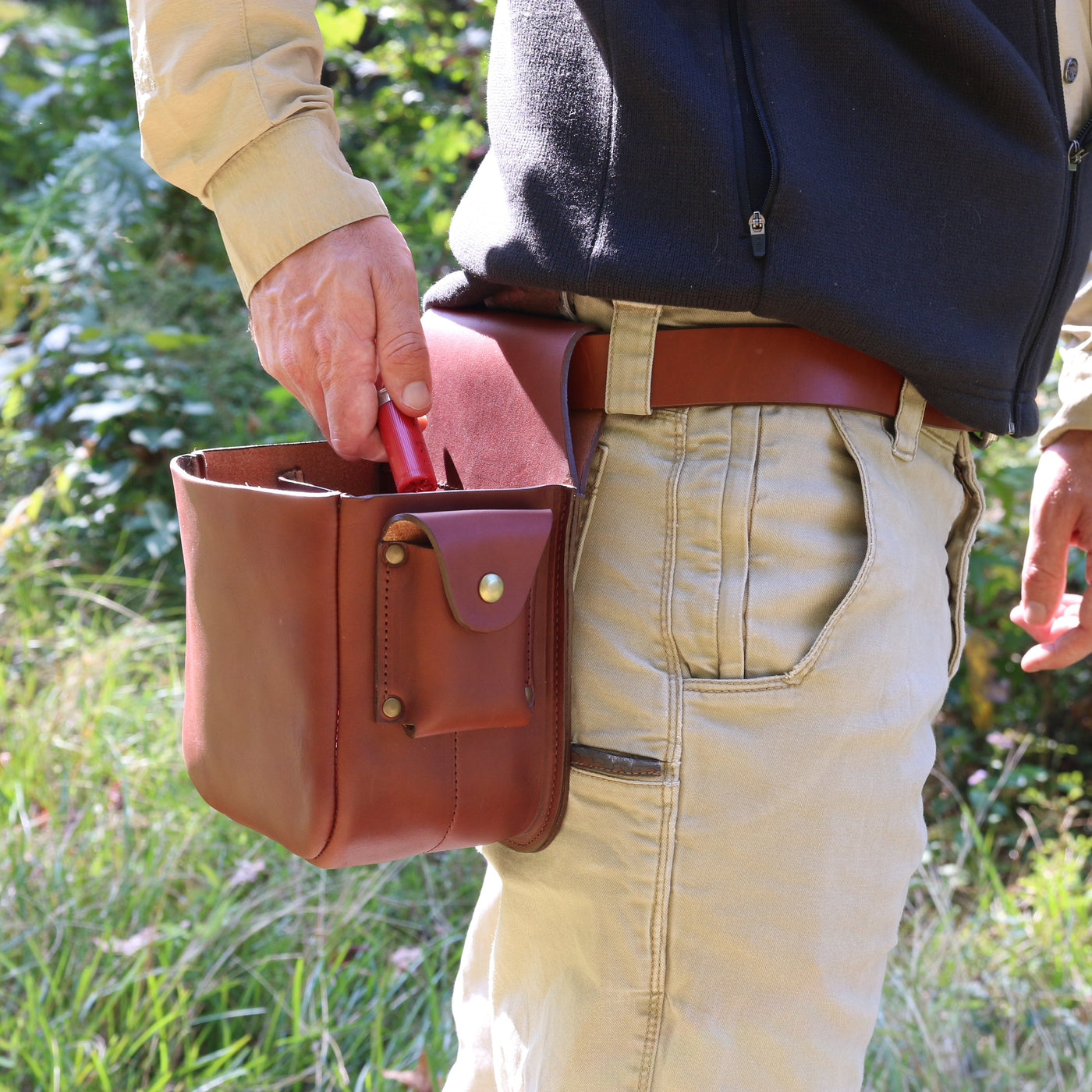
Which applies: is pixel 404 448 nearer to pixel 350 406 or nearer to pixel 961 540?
pixel 350 406

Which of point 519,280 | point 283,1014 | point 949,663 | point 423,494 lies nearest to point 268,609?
point 423,494

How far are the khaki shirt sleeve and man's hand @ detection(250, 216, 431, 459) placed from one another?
0.08ft

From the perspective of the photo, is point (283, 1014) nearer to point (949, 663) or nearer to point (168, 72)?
point (949, 663)

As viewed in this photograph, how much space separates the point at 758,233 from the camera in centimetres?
104

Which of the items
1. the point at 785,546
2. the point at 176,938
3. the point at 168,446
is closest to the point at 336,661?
the point at 785,546

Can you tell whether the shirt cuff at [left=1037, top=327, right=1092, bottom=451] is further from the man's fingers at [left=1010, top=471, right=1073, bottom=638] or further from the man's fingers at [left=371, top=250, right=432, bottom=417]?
the man's fingers at [left=371, top=250, right=432, bottom=417]

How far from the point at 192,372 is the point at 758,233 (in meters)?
3.33

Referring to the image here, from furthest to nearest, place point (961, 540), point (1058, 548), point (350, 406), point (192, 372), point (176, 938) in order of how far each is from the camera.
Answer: point (192, 372) < point (176, 938) < point (1058, 548) < point (961, 540) < point (350, 406)

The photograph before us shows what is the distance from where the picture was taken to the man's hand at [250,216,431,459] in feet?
3.55

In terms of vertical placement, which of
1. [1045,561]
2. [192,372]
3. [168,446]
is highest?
[1045,561]

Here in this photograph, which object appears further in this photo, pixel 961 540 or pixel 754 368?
pixel 961 540

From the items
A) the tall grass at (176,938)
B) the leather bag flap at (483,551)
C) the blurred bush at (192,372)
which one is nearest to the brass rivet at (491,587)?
the leather bag flap at (483,551)

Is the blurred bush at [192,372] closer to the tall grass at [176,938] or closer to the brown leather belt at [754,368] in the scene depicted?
the tall grass at [176,938]

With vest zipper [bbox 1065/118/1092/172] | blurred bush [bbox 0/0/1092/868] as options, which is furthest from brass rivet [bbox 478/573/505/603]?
blurred bush [bbox 0/0/1092/868]
